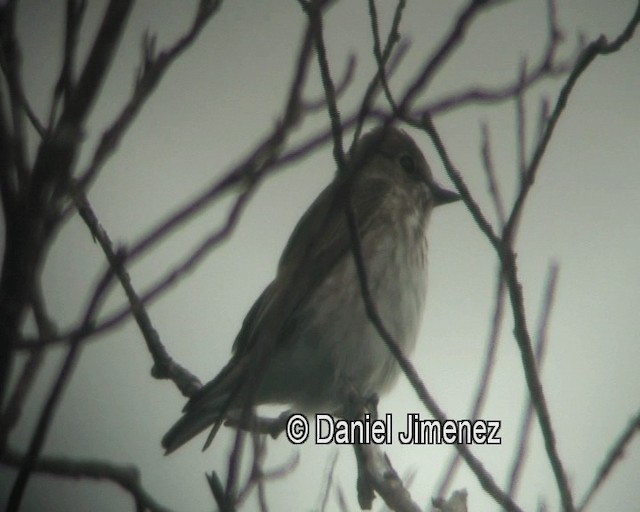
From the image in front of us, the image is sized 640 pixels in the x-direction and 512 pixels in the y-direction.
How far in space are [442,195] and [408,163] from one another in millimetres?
327

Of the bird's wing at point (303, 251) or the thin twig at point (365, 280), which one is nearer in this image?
the thin twig at point (365, 280)

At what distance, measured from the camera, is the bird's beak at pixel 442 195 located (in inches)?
251

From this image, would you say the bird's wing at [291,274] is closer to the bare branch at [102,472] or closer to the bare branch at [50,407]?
the bare branch at [102,472]

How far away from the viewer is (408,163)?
257 inches

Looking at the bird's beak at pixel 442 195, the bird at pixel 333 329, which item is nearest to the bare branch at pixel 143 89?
the bird at pixel 333 329

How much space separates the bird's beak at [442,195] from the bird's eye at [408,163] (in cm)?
17

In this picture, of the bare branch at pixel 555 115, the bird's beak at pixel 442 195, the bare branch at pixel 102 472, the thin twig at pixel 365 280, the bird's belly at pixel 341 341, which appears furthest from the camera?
the bird's beak at pixel 442 195

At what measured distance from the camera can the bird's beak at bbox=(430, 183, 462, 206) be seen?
20.9ft

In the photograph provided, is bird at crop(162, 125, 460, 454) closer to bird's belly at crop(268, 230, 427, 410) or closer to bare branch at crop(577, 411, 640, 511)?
bird's belly at crop(268, 230, 427, 410)

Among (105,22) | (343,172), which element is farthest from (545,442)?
(105,22)

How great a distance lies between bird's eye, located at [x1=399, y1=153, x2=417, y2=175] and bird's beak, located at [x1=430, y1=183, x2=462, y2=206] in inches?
6.7

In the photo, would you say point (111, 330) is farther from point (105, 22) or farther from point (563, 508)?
point (563, 508)

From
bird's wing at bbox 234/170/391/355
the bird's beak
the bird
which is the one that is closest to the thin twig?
bird's wing at bbox 234/170/391/355

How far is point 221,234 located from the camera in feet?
6.61
